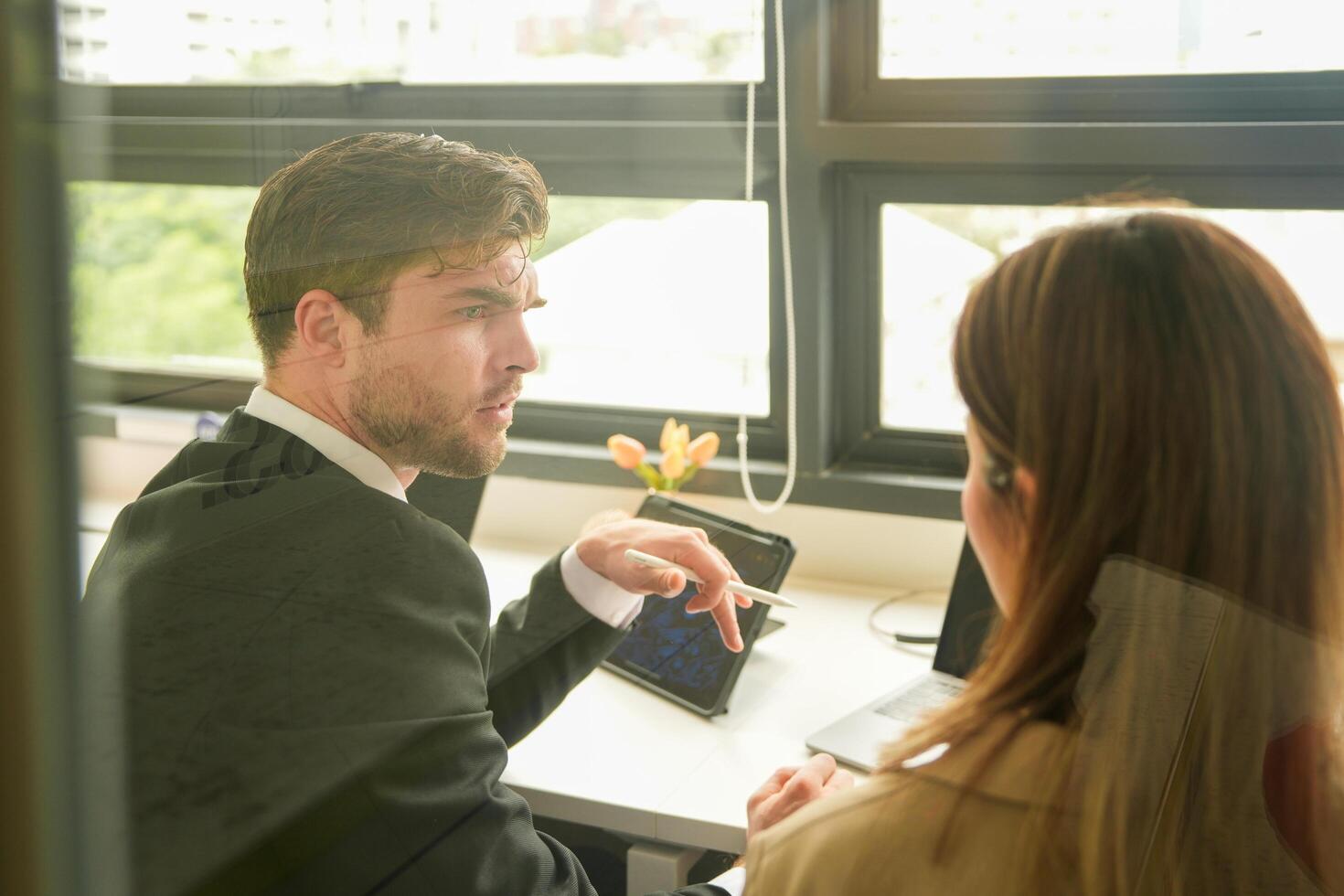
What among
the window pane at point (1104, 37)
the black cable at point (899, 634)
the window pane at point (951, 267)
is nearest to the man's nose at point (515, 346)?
the window pane at point (951, 267)

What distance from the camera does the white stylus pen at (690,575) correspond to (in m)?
0.92

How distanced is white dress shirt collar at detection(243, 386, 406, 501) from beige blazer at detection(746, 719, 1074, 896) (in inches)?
13.4

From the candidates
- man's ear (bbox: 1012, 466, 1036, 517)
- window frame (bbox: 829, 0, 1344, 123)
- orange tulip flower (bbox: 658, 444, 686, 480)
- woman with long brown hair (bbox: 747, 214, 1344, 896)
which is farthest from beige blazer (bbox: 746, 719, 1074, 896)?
window frame (bbox: 829, 0, 1344, 123)

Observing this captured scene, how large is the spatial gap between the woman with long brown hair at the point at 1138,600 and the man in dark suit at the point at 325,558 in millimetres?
251

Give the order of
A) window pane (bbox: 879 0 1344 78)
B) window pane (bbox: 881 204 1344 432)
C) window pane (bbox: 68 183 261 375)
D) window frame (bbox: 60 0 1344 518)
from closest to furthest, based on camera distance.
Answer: window pane (bbox: 68 183 261 375) → window frame (bbox: 60 0 1344 518) → window pane (bbox: 881 204 1344 432) → window pane (bbox: 879 0 1344 78)

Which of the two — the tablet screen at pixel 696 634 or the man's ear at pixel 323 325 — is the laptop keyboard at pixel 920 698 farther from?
the man's ear at pixel 323 325

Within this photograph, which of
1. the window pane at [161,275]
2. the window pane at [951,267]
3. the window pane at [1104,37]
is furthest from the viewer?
the window pane at [1104,37]

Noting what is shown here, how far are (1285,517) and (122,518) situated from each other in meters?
0.58

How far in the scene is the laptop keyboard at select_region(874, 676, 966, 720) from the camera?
79 cm

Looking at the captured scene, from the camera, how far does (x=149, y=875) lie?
56cm

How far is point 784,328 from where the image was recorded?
3.99 ft

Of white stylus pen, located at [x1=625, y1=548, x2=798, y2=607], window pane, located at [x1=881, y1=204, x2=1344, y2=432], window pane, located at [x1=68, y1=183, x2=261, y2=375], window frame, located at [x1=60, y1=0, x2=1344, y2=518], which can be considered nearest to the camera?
window pane, located at [x1=68, y1=183, x2=261, y2=375]

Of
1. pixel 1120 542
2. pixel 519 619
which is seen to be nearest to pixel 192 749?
pixel 519 619

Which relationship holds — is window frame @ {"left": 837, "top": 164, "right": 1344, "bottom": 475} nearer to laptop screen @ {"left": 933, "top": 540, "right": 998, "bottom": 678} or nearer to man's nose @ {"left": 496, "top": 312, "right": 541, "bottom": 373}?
laptop screen @ {"left": 933, "top": 540, "right": 998, "bottom": 678}
